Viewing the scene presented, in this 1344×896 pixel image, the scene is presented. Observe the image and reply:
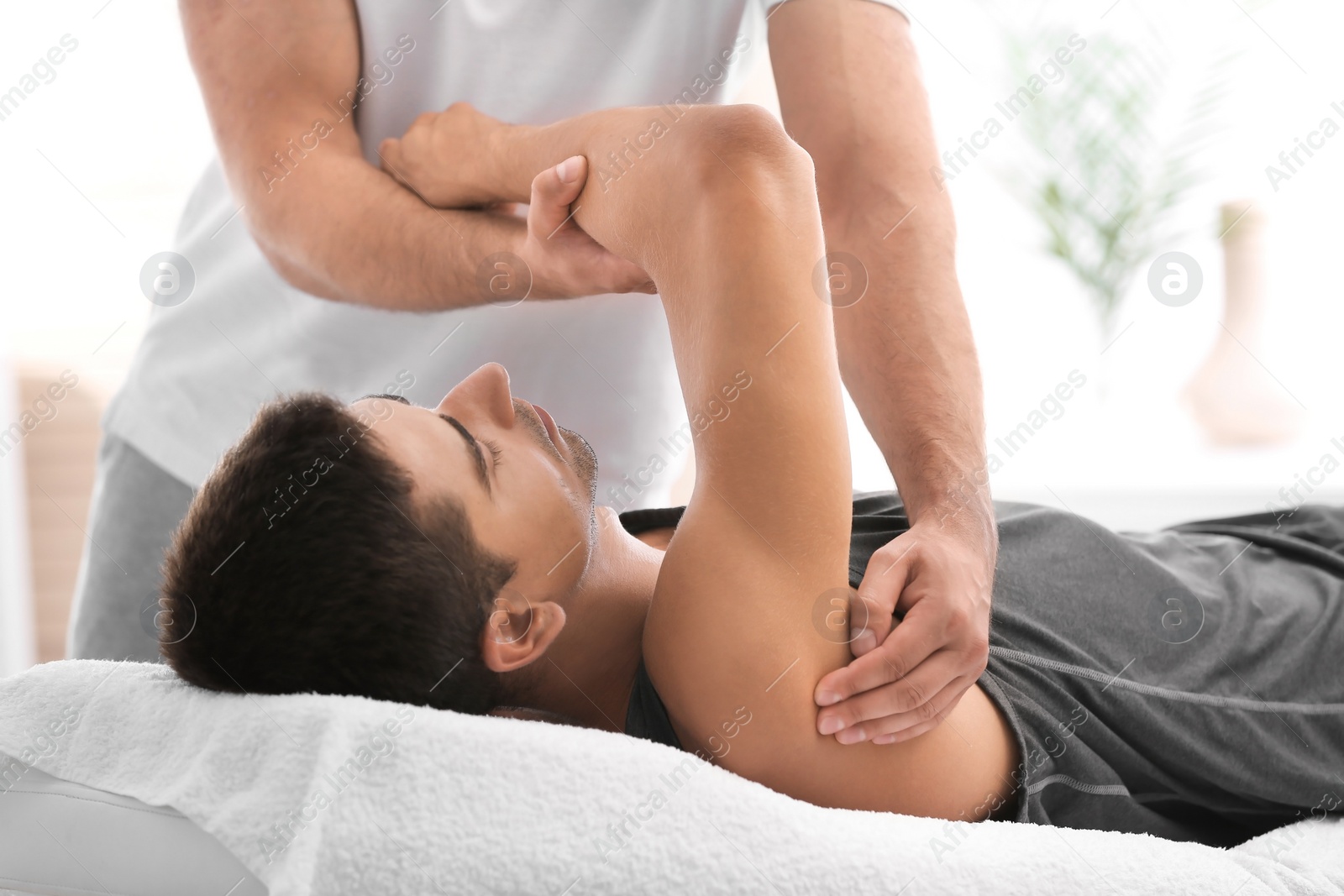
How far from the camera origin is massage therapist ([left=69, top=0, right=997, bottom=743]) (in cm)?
99

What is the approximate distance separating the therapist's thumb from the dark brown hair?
0.81ft

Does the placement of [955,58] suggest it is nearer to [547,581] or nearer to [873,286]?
[873,286]

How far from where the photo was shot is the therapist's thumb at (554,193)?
84 cm

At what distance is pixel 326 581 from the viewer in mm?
777

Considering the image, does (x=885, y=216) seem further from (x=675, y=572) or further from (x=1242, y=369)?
(x=1242, y=369)

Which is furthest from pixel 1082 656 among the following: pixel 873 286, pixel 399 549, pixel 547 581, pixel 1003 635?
pixel 399 549

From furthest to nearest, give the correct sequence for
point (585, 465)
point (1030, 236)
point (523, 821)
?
1. point (1030, 236)
2. point (585, 465)
3. point (523, 821)

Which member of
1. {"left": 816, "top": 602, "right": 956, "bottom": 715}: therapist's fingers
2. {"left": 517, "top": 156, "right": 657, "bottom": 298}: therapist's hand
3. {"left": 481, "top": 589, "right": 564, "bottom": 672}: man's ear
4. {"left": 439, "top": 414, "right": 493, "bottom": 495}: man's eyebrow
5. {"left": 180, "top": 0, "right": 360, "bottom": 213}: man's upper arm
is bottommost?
{"left": 816, "top": 602, "right": 956, "bottom": 715}: therapist's fingers

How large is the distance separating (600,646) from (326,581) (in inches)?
11.2

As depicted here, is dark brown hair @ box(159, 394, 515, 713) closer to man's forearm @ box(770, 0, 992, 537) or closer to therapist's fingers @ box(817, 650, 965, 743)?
therapist's fingers @ box(817, 650, 965, 743)

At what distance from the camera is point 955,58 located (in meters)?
2.34

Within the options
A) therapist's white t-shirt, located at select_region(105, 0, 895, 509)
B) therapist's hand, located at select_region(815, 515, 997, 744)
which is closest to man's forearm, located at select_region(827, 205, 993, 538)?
therapist's hand, located at select_region(815, 515, 997, 744)

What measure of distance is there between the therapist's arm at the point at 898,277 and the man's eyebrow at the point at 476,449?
0.36 metres

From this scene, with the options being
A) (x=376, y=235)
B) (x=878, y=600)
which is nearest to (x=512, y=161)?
(x=376, y=235)
